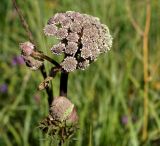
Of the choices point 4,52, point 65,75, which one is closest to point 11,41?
point 4,52

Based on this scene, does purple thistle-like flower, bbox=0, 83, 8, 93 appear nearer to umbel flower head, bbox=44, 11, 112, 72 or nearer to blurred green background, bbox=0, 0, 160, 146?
blurred green background, bbox=0, 0, 160, 146

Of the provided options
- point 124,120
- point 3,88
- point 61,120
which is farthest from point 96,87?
point 61,120

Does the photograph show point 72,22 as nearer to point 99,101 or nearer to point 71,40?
point 71,40

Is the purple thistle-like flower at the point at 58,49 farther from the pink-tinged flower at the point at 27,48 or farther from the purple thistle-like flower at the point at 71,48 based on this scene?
the pink-tinged flower at the point at 27,48

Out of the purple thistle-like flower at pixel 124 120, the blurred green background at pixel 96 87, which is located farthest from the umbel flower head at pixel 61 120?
the purple thistle-like flower at pixel 124 120

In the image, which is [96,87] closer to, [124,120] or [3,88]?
[124,120]

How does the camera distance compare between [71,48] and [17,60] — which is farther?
[17,60]

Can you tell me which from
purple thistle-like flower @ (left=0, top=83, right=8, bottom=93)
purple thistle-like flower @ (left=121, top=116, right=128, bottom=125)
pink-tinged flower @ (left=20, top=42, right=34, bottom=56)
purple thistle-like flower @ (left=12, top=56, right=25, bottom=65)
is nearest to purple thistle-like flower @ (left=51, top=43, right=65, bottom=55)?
pink-tinged flower @ (left=20, top=42, right=34, bottom=56)
